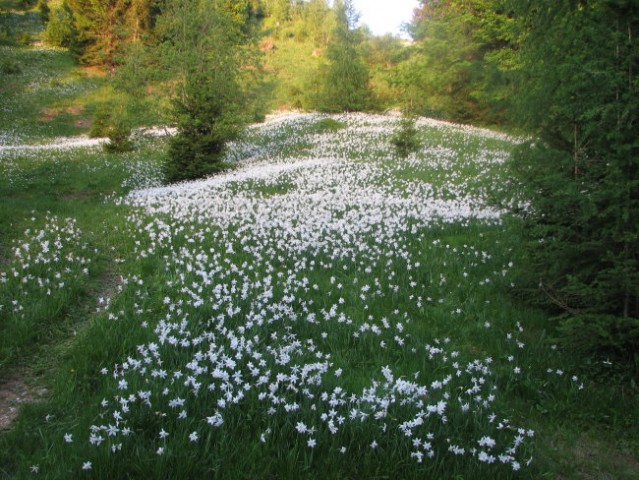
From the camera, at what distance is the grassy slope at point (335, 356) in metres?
3.51

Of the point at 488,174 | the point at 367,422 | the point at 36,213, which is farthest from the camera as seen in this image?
the point at 488,174

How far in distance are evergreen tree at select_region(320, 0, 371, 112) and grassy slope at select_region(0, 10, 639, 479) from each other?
1354 inches

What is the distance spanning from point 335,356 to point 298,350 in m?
0.42

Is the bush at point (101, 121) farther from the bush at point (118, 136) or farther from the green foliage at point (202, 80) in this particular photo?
the green foliage at point (202, 80)

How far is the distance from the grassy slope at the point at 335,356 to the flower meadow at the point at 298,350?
0.02 meters

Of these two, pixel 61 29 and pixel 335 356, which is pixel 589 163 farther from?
pixel 61 29

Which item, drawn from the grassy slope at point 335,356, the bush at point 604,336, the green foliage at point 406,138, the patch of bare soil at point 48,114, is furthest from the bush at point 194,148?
the patch of bare soil at point 48,114

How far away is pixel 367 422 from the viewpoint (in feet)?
12.7

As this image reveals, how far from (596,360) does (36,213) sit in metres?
12.4

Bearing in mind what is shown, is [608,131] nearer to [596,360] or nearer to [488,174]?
[596,360]

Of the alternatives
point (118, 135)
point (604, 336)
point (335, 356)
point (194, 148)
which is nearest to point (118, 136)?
point (118, 135)

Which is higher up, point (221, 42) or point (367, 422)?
point (221, 42)

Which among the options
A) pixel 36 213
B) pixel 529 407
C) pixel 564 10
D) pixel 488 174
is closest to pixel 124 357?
pixel 529 407

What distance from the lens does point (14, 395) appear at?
15.3 ft
